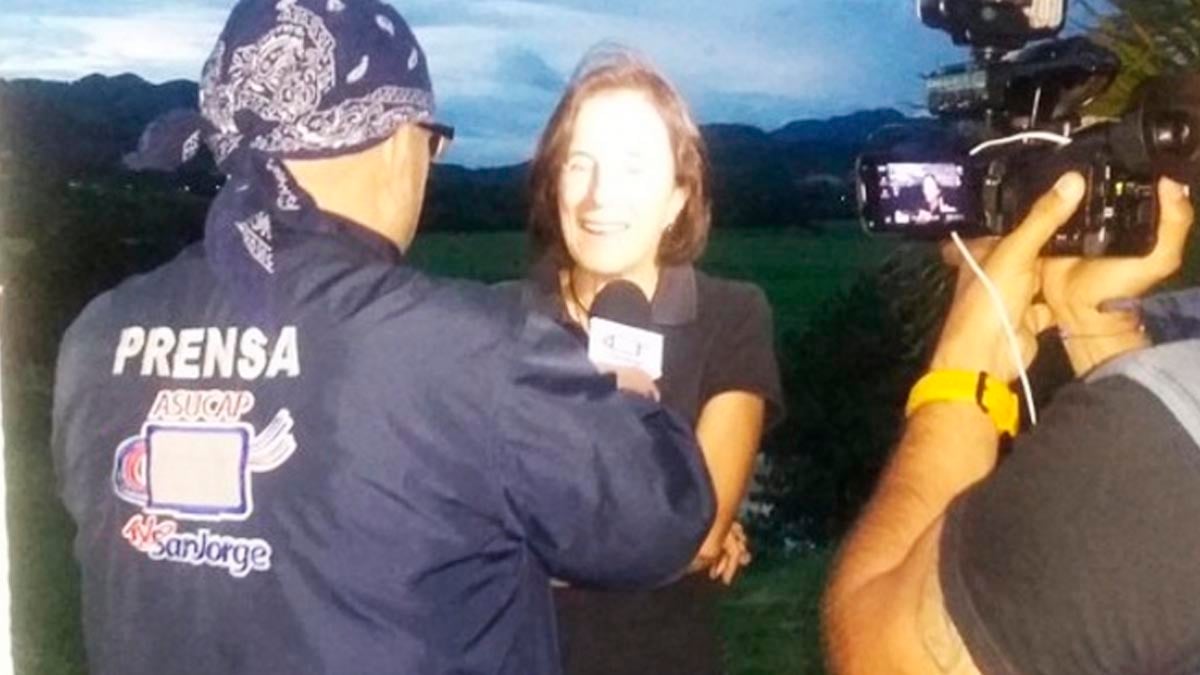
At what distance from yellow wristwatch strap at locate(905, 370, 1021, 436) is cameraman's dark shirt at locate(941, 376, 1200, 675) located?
28 cm

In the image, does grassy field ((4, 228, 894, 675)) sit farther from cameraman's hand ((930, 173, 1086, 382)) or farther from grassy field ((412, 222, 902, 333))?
cameraman's hand ((930, 173, 1086, 382))

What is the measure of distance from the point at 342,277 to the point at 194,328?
0.16 meters

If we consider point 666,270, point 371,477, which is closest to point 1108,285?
point 371,477

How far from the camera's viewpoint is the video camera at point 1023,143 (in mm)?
1445

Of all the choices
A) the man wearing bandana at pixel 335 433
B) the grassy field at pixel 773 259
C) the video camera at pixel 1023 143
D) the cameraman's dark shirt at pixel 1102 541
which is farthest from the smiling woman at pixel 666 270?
the cameraman's dark shirt at pixel 1102 541

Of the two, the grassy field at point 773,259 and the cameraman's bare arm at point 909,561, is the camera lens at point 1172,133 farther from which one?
the grassy field at point 773,259

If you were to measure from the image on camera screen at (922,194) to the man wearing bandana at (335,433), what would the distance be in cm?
30

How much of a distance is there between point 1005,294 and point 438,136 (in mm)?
703

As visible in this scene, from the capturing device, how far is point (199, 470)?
1770mm

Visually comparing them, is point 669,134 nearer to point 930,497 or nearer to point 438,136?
point 438,136

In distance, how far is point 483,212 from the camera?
318cm

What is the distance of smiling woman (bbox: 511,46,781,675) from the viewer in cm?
241

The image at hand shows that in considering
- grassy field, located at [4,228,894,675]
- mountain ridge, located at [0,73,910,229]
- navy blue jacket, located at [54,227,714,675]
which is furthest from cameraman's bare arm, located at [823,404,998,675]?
grassy field, located at [4,228,894,675]

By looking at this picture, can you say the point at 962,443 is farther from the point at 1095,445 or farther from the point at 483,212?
the point at 483,212
